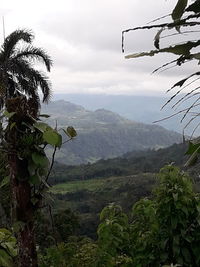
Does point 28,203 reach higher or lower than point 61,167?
higher

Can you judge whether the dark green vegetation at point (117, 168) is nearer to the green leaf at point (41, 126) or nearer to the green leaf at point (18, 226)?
the green leaf at point (41, 126)

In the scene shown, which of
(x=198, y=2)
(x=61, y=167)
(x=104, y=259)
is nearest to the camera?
(x=198, y=2)

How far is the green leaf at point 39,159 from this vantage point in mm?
2686

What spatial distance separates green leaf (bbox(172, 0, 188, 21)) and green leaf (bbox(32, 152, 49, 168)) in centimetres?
183

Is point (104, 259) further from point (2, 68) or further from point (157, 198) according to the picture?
point (2, 68)

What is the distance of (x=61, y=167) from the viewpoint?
11581cm

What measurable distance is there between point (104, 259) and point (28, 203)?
133cm

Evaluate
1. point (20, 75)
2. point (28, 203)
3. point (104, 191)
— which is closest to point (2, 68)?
point (20, 75)

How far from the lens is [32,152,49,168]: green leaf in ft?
8.81

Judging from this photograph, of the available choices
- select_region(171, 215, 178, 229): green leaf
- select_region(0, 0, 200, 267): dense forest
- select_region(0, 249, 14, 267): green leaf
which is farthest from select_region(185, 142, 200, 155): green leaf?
select_region(171, 215, 178, 229): green leaf

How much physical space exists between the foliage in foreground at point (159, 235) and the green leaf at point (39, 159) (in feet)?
4.36

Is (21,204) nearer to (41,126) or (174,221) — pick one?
(41,126)

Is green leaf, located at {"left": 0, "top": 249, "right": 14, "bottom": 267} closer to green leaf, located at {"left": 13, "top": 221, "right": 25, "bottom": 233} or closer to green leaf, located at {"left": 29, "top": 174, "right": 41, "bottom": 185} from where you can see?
green leaf, located at {"left": 13, "top": 221, "right": 25, "bottom": 233}

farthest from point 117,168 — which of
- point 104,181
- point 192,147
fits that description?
point 192,147
